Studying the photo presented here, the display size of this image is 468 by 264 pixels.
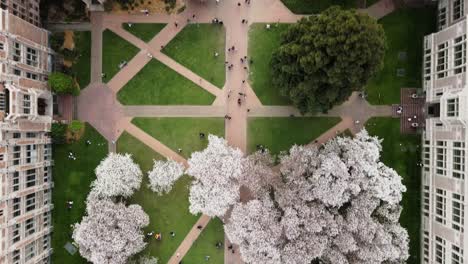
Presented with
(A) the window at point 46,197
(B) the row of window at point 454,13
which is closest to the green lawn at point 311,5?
(B) the row of window at point 454,13

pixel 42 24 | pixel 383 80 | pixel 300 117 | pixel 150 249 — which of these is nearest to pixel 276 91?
pixel 300 117

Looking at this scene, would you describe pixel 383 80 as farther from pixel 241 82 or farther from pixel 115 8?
pixel 115 8

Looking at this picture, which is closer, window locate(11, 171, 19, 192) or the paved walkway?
window locate(11, 171, 19, 192)

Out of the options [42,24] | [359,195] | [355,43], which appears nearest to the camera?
[355,43]

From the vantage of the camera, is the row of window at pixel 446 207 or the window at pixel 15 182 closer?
the row of window at pixel 446 207

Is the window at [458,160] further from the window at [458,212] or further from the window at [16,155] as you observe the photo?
the window at [16,155]

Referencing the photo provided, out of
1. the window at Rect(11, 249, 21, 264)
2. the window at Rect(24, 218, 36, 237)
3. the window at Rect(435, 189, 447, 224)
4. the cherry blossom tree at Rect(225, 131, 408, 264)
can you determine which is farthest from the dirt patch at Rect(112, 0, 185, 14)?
the window at Rect(435, 189, 447, 224)

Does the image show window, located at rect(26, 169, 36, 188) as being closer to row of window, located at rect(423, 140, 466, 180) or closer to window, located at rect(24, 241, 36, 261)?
window, located at rect(24, 241, 36, 261)
